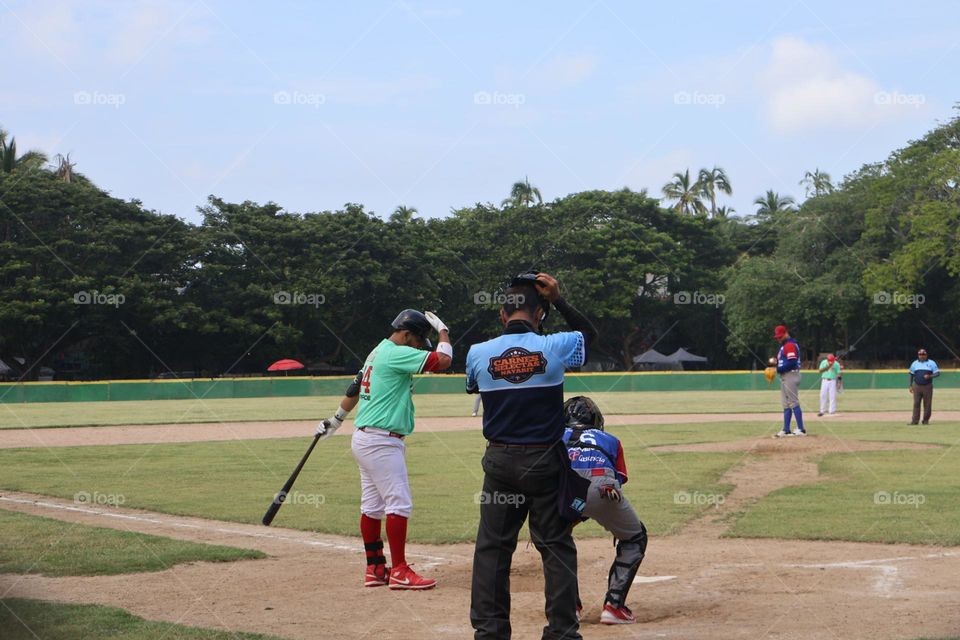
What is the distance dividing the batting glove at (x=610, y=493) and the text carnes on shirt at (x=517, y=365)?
59.9 inches

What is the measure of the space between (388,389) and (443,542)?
283 cm

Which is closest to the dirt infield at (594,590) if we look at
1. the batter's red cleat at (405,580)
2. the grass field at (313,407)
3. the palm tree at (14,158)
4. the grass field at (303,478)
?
the batter's red cleat at (405,580)

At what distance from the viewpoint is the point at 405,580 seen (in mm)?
8070

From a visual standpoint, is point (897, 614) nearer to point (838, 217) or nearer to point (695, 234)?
point (838, 217)

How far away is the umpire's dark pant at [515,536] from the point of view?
5.70 meters

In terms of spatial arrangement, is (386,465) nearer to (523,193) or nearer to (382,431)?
(382,431)

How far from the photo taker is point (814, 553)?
378 inches

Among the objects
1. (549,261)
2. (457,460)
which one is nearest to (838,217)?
(549,261)

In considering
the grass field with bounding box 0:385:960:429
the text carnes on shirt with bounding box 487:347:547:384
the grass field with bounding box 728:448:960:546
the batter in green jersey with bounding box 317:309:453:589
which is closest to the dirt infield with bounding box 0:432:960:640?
the batter in green jersey with bounding box 317:309:453:589

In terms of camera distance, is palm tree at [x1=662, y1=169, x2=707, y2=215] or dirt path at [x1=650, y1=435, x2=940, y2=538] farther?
palm tree at [x1=662, y1=169, x2=707, y2=215]

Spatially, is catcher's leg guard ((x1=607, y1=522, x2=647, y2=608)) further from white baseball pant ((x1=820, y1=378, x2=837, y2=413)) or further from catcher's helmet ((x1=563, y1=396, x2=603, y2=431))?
white baseball pant ((x1=820, y1=378, x2=837, y2=413))

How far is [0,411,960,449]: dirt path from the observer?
78.0 feet

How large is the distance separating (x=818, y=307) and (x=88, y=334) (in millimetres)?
44480

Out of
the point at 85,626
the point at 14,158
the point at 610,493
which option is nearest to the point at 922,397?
the point at 610,493
